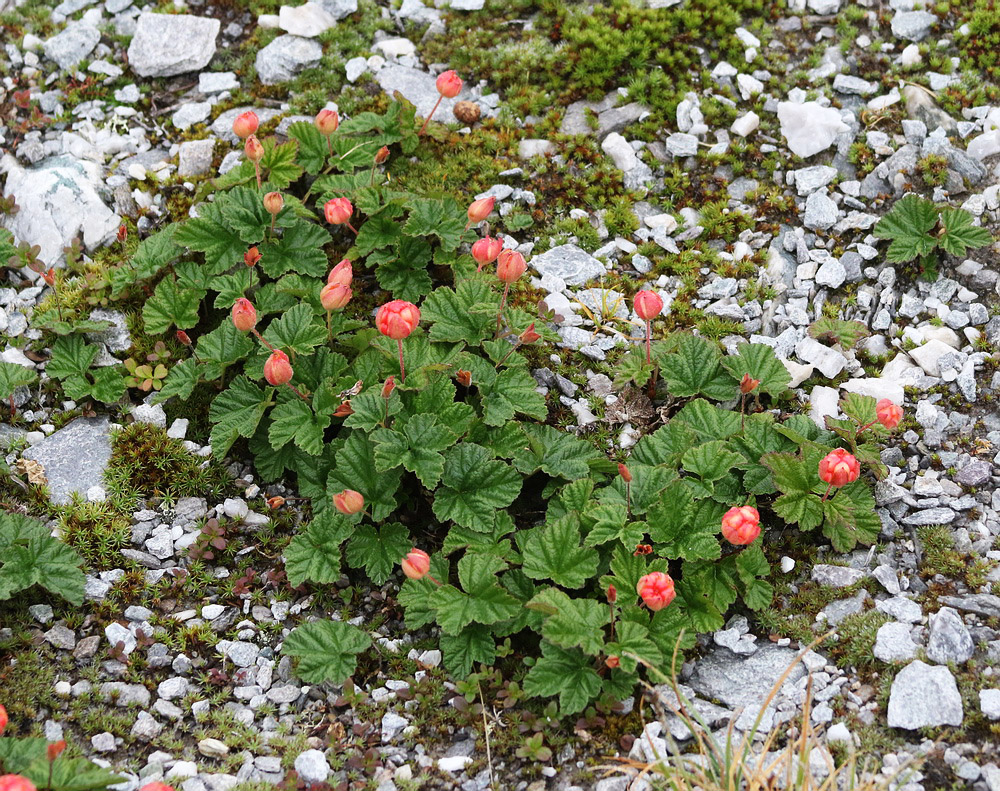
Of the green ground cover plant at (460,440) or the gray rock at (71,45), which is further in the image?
the gray rock at (71,45)

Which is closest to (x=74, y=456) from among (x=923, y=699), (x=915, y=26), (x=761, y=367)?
(x=761, y=367)

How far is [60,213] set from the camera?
5078 millimetres

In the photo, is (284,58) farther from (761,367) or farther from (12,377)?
(761,367)

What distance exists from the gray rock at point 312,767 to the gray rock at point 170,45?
14.7 feet

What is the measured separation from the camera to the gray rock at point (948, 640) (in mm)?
3451

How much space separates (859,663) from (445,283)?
2755 millimetres

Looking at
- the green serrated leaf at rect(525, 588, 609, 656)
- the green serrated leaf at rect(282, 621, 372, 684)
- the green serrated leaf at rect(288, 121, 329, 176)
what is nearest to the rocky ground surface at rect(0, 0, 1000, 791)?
the green serrated leaf at rect(282, 621, 372, 684)

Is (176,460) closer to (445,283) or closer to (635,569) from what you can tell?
(445,283)

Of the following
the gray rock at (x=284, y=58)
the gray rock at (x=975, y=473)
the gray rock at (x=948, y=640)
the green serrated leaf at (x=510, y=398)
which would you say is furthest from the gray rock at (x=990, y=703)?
the gray rock at (x=284, y=58)

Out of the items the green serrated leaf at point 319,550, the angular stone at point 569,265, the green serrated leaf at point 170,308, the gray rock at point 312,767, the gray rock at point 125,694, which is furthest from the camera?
the angular stone at point 569,265

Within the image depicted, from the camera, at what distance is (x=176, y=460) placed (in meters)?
4.34

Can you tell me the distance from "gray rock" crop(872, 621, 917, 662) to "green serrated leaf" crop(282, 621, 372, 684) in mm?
2006

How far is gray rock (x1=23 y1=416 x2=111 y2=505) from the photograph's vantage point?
4227 mm

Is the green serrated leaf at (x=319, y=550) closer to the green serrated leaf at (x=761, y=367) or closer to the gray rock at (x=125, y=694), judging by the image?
the gray rock at (x=125, y=694)
